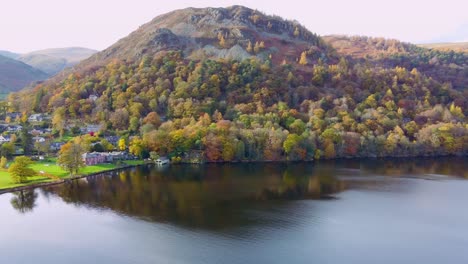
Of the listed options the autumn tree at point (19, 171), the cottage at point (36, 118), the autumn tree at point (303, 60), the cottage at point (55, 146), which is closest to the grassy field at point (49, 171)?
the autumn tree at point (19, 171)

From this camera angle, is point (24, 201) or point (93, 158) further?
point (93, 158)

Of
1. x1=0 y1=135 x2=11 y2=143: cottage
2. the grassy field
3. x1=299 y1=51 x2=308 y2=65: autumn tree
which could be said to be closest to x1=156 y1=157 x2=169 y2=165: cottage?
the grassy field

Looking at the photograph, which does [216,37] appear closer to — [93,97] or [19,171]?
[93,97]

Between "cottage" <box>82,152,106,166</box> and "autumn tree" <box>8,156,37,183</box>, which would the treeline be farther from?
"autumn tree" <box>8,156,37,183</box>

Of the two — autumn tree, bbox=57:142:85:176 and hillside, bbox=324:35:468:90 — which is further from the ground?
hillside, bbox=324:35:468:90

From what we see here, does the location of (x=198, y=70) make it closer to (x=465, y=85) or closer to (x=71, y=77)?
(x=71, y=77)

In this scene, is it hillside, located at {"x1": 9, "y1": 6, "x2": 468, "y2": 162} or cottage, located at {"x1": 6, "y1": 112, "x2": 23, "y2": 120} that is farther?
cottage, located at {"x1": 6, "y1": 112, "x2": 23, "y2": 120}

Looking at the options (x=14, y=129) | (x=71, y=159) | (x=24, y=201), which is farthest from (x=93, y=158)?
(x=14, y=129)
